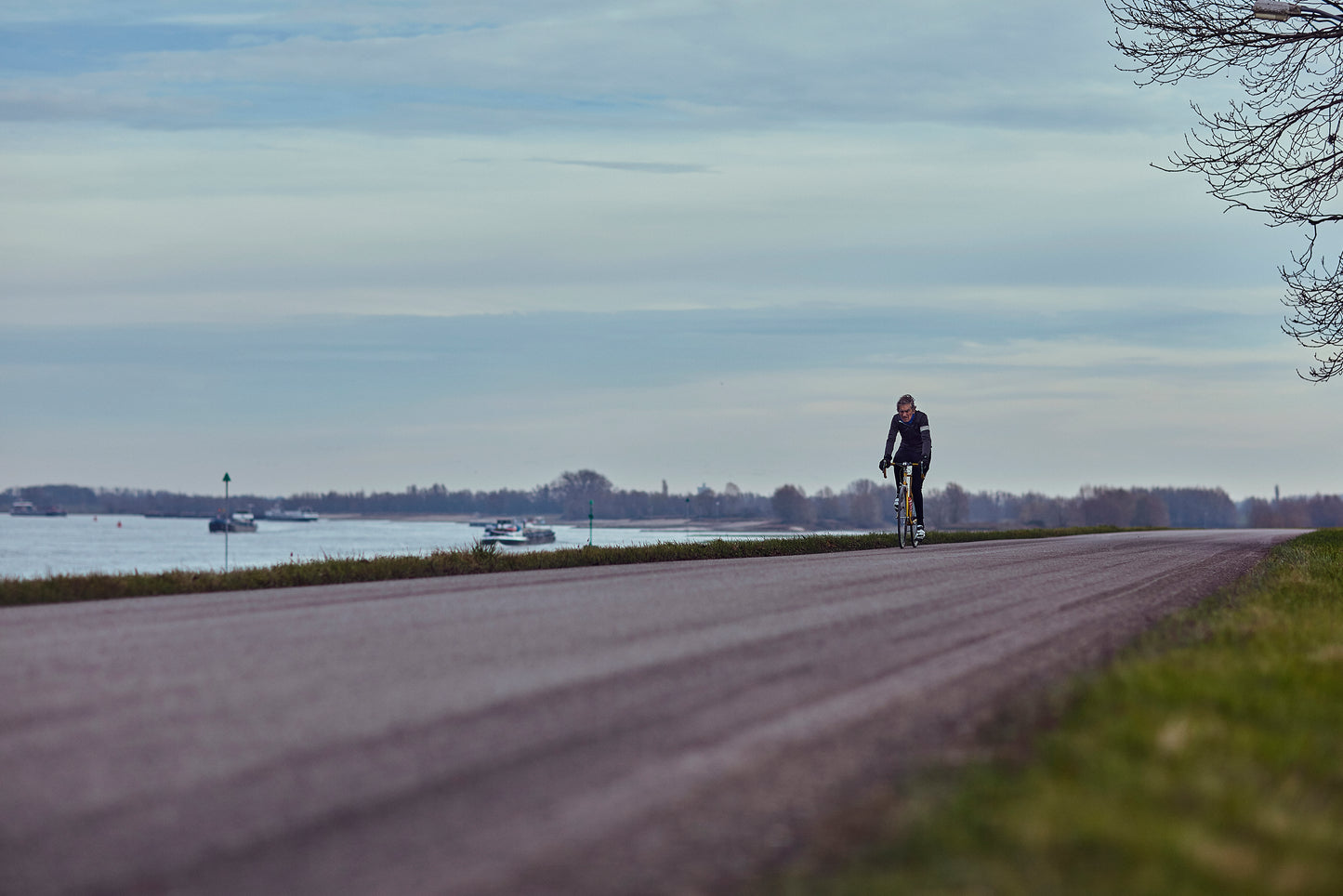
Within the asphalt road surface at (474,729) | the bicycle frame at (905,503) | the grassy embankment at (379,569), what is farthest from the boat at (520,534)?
the asphalt road surface at (474,729)

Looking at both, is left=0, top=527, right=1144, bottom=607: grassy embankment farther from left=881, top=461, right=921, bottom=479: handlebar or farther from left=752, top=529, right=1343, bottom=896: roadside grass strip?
left=752, top=529, right=1343, bottom=896: roadside grass strip

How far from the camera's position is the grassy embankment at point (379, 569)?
12438 millimetres

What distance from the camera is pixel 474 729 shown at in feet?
18.4

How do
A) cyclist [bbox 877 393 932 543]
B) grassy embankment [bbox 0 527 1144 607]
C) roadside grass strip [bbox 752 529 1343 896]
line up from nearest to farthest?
roadside grass strip [bbox 752 529 1343 896] < grassy embankment [bbox 0 527 1144 607] < cyclist [bbox 877 393 932 543]

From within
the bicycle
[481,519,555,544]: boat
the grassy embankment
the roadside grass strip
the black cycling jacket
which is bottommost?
[481,519,555,544]: boat

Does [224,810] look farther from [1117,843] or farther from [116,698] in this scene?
[1117,843]

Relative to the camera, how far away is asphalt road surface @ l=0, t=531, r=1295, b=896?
4082 millimetres

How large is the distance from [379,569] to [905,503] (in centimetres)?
1002

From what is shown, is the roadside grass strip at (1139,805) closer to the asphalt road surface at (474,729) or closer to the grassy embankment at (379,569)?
the asphalt road surface at (474,729)

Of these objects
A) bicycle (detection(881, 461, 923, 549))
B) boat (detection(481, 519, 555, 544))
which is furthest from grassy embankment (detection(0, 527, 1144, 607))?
boat (detection(481, 519, 555, 544))

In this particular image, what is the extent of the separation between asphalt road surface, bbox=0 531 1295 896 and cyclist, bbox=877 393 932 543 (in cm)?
1048

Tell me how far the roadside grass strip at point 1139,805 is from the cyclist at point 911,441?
14.0m

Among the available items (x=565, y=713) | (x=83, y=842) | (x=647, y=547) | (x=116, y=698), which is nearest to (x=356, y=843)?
(x=83, y=842)

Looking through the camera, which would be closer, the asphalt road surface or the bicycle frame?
the asphalt road surface
